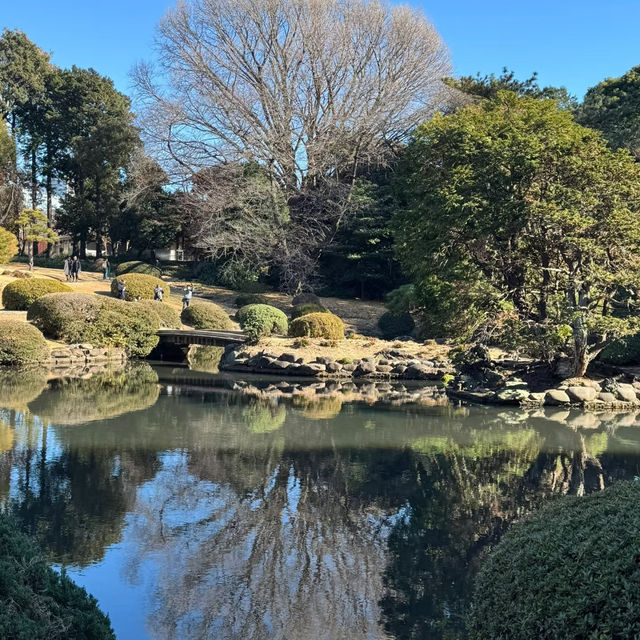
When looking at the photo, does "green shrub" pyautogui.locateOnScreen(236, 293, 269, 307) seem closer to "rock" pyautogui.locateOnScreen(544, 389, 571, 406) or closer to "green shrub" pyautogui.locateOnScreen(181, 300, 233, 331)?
"green shrub" pyautogui.locateOnScreen(181, 300, 233, 331)

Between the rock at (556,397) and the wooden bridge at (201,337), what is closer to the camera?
the rock at (556,397)

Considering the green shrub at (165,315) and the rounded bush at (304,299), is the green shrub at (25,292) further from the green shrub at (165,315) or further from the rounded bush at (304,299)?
the rounded bush at (304,299)

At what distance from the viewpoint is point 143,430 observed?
44.3 ft

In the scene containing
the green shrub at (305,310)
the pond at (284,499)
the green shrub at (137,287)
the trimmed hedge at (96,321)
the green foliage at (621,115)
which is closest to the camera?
the pond at (284,499)

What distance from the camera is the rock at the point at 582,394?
1752 cm

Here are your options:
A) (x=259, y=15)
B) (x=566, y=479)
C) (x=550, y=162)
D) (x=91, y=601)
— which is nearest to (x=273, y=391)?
(x=550, y=162)

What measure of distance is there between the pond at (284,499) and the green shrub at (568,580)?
1.60 metres

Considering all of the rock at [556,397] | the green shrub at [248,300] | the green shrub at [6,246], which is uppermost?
the green shrub at [6,246]

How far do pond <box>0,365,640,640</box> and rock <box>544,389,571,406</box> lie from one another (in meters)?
1.28

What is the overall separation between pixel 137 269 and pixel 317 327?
20.8 m

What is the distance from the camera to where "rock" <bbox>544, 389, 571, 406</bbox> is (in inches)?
696

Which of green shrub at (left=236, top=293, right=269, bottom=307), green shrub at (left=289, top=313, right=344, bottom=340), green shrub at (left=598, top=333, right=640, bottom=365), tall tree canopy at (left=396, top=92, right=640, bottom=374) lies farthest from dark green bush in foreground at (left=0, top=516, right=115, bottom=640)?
green shrub at (left=236, top=293, right=269, bottom=307)

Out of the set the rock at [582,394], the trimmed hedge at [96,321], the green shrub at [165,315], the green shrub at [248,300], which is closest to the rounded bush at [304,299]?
the green shrub at [248,300]

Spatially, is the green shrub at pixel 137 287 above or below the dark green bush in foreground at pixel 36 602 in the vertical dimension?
above
